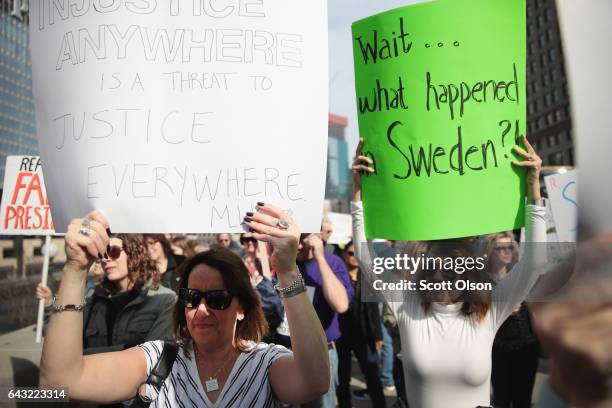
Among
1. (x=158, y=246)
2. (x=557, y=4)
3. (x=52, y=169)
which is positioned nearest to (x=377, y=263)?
(x=557, y=4)

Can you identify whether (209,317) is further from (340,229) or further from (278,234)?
(340,229)

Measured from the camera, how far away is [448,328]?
1.62 m

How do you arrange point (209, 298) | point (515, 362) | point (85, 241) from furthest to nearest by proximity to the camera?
point (515, 362)
point (209, 298)
point (85, 241)

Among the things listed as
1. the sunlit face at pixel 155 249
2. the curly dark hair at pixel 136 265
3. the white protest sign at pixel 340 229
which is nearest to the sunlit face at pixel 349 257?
the white protest sign at pixel 340 229

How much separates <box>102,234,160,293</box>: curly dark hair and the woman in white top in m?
1.36

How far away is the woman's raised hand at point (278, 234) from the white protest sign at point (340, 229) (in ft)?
13.2

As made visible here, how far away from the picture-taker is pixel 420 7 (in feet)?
4.72

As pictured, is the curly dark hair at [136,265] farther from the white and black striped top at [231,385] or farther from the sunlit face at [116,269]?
the white and black striped top at [231,385]

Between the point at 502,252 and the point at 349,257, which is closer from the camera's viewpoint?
the point at 502,252

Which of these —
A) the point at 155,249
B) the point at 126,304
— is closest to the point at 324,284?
the point at 126,304

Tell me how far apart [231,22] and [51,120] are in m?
0.65

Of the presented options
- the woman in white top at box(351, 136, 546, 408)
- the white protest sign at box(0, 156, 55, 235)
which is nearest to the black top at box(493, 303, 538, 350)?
the woman in white top at box(351, 136, 546, 408)

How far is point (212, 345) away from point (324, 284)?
1008 mm

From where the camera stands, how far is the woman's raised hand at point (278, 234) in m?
1.31
